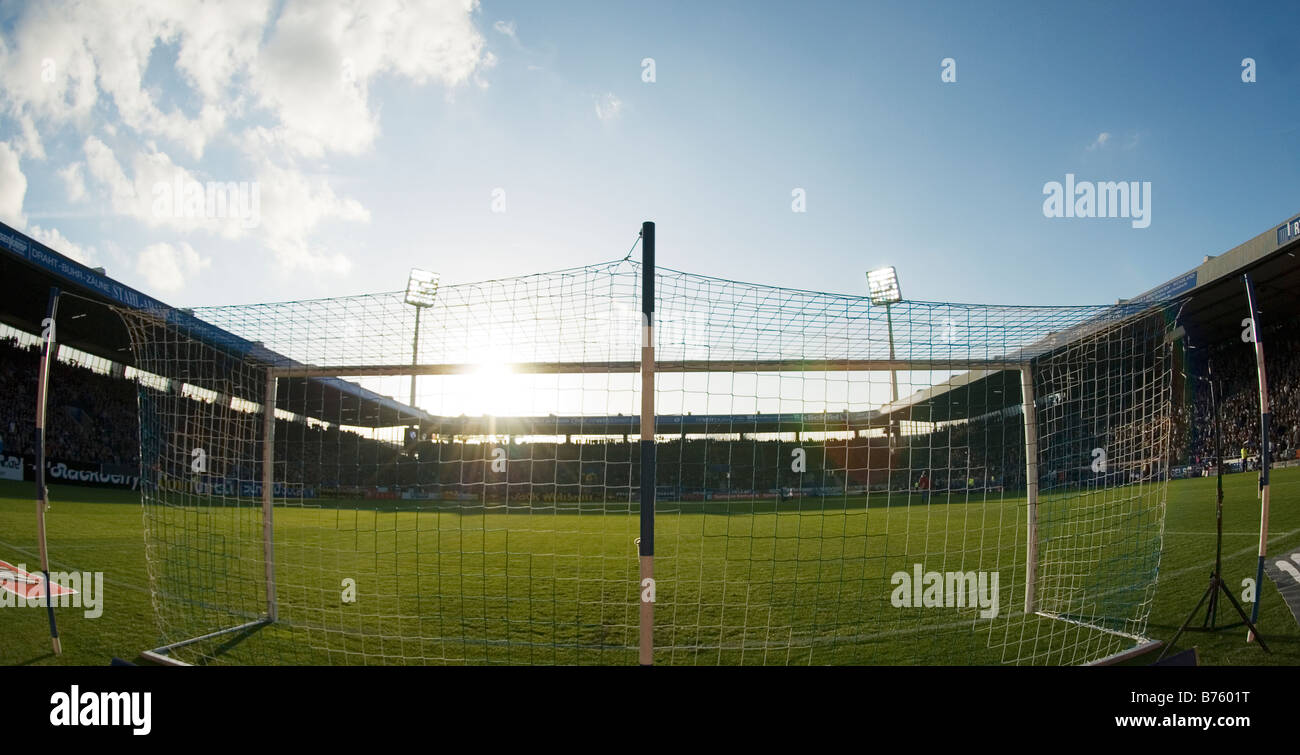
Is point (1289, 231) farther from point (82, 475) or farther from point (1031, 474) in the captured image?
point (82, 475)

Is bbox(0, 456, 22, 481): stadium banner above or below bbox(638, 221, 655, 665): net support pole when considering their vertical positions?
below

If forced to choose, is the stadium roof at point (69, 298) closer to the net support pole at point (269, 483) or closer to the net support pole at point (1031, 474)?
the net support pole at point (269, 483)

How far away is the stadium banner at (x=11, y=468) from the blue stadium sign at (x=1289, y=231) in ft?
126

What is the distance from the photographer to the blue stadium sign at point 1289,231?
15648 millimetres

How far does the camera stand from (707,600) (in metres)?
7.82

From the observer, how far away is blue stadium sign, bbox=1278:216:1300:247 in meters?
15.6

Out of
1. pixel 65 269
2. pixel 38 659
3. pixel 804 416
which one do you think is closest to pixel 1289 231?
pixel 804 416

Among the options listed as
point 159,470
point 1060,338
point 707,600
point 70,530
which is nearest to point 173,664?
point 159,470

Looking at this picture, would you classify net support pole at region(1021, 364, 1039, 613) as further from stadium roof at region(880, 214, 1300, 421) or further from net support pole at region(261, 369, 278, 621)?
stadium roof at region(880, 214, 1300, 421)

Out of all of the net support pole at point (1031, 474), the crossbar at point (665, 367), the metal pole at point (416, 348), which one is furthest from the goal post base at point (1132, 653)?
the metal pole at point (416, 348)

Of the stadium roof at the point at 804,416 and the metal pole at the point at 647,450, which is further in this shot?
the stadium roof at the point at 804,416

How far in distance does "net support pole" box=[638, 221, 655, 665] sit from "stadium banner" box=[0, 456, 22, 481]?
87.3 feet

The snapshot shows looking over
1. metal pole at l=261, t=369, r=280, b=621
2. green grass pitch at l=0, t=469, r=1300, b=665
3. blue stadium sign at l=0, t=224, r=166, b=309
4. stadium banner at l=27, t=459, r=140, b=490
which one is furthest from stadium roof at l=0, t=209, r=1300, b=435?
metal pole at l=261, t=369, r=280, b=621
